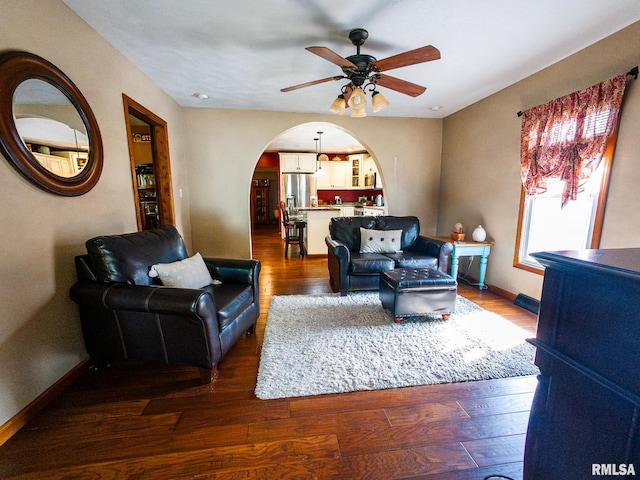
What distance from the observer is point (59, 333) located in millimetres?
1659

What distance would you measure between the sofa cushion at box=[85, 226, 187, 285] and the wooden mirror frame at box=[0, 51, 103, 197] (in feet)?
1.35

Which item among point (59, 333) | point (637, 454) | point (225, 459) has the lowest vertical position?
point (225, 459)

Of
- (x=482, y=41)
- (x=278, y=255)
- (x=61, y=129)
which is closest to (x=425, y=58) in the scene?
(x=482, y=41)

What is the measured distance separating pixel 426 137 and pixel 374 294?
9.51ft

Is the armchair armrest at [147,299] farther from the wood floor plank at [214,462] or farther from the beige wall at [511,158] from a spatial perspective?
the beige wall at [511,158]

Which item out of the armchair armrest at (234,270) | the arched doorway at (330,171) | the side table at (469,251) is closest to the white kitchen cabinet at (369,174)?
the arched doorway at (330,171)

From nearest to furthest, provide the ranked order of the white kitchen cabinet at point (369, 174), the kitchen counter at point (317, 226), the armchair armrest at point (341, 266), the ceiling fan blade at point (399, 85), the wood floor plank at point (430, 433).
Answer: the wood floor plank at point (430, 433), the ceiling fan blade at point (399, 85), the armchair armrest at point (341, 266), the kitchen counter at point (317, 226), the white kitchen cabinet at point (369, 174)

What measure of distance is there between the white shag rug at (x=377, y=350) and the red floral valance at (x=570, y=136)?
1.45m

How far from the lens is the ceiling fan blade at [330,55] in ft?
5.76

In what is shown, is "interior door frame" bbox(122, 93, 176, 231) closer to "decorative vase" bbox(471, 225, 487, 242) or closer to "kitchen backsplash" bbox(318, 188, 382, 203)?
"decorative vase" bbox(471, 225, 487, 242)

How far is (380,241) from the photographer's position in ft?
11.0

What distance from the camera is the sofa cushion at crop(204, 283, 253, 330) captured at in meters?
1.73

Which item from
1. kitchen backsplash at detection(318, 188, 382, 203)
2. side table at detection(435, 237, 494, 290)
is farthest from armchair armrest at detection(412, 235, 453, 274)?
kitchen backsplash at detection(318, 188, 382, 203)

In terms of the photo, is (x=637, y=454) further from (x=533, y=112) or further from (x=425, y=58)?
(x=533, y=112)
